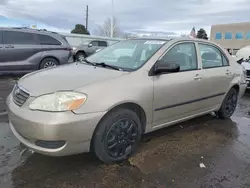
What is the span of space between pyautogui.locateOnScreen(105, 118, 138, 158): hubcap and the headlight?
1.76 feet

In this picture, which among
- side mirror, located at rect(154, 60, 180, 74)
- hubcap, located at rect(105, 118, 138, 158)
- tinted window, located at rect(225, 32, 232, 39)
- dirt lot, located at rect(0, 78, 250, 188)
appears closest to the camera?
dirt lot, located at rect(0, 78, 250, 188)

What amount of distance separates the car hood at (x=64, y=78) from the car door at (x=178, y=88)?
2.17 ft

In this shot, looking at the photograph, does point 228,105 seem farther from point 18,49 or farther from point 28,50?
point 18,49

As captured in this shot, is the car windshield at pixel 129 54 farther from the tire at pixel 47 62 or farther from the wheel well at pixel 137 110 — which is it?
the tire at pixel 47 62

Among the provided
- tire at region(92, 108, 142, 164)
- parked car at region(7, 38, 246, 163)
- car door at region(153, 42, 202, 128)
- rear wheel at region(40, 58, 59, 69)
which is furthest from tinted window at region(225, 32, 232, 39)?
tire at region(92, 108, 142, 164)

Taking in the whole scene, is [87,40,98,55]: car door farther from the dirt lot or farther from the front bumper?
the front bumper

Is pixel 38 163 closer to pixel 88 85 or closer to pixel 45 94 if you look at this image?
pixel 45 94

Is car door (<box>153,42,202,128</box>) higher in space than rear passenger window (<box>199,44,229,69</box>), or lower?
lower

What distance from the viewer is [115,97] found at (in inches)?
114

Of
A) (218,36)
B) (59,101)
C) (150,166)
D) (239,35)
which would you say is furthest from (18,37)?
(218,36)

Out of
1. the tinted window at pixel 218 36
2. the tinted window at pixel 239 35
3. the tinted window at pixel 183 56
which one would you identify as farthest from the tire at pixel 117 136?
the tinted window at pixel 218 36

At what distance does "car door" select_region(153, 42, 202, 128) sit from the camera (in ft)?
11.4

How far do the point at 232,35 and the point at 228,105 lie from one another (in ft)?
165

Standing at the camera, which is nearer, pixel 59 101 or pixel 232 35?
pixel 59 101
